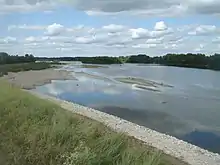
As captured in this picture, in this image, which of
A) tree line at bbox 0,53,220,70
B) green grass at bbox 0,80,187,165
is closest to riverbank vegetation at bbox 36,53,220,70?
tree line at bbox 0,53,220,70

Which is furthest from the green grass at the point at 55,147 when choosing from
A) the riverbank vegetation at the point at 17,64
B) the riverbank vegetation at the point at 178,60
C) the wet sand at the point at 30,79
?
the riverbank vegetation at the point at 178,60

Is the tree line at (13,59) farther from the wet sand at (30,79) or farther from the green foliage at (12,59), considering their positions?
the wet sand at (30,79)

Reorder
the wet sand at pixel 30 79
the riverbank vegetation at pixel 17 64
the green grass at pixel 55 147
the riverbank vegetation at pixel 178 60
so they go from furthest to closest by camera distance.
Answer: the riverbank vegetation at pixel 178 60 < the riverbank vegetation at pixel 17 64 < the wet sand at pixel 30 79 < the green grass at pixel 55 147

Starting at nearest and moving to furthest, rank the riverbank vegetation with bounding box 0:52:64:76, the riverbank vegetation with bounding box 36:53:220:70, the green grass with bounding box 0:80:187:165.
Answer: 1. the green grass with bounding box 0:80:187:165
2. the riverbank vegetation with bounding box 0:52:64:76
3. the riverbank vegetation with bounding box 36:53:220:70

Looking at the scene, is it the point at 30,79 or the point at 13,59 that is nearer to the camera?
the point at 30,79

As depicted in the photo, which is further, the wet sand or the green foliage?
the green foliage

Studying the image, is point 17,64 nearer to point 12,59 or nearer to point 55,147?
point 12,59

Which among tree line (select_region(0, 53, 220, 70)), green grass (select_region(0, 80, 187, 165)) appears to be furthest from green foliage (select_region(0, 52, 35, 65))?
green grass (select_region(0, 80, 187, 165))

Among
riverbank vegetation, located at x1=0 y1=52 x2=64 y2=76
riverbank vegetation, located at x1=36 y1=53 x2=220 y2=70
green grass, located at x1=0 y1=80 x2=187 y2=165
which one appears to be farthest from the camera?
riverbank vegetation, located at x1=36 y1=53 x2=220 y2=70

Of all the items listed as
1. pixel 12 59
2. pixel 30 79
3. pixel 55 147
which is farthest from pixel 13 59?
pixel 55 147

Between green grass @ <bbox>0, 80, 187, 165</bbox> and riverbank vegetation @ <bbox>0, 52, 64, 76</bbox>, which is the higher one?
green grass @ <bbox>0, 80, 187, 165</bbox>

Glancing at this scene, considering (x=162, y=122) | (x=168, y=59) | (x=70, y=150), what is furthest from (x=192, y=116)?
(x=168, y=59)

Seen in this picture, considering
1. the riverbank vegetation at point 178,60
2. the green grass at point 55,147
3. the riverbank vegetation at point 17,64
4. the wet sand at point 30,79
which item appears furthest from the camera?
the riverbank vegetation at point 178,60

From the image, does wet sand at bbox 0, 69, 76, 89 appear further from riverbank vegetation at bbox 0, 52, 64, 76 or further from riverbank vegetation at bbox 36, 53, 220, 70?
riverbank vegetation at bbox 36, 53, 220, 70
